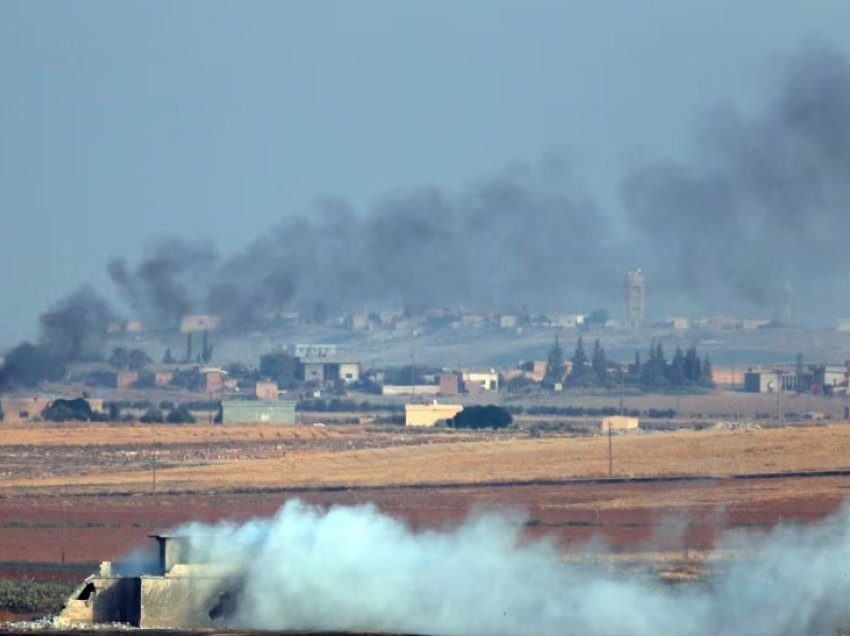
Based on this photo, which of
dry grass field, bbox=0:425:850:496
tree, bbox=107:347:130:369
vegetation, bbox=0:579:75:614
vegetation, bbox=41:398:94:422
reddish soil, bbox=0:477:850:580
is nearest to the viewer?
vegetation, bbox=0:579:75:614

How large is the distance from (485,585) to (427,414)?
113826mm

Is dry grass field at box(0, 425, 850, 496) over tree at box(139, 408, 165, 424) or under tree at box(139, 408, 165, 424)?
under

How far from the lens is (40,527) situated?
81188 mm

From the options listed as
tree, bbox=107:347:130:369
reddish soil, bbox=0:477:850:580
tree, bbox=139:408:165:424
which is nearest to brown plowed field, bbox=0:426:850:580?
reddish soil, bbox=0:477:850:580

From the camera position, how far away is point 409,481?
102 metres

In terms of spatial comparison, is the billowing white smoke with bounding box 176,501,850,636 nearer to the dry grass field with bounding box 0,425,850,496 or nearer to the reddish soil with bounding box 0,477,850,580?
the reddish soil with bounding box 0,477,850,580

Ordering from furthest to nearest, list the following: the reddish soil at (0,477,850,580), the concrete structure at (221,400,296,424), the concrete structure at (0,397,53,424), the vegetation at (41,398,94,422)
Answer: the concrete structure at (221,400,296,424) < the concrete structure at (0,397,53,424) < the vegetation at (41,398,94,422) < the reddish soil at (0,477,850,580)

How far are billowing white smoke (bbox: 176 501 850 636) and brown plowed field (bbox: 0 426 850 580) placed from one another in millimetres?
12872

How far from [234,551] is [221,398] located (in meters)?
149

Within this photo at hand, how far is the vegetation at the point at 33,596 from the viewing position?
2180 inches

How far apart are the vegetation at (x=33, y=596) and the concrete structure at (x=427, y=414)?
100m

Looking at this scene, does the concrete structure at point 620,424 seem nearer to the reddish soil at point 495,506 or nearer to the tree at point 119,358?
the tree at point 119,358

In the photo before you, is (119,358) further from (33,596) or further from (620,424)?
(33,596)

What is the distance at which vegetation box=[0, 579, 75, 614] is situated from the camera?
182 ft
